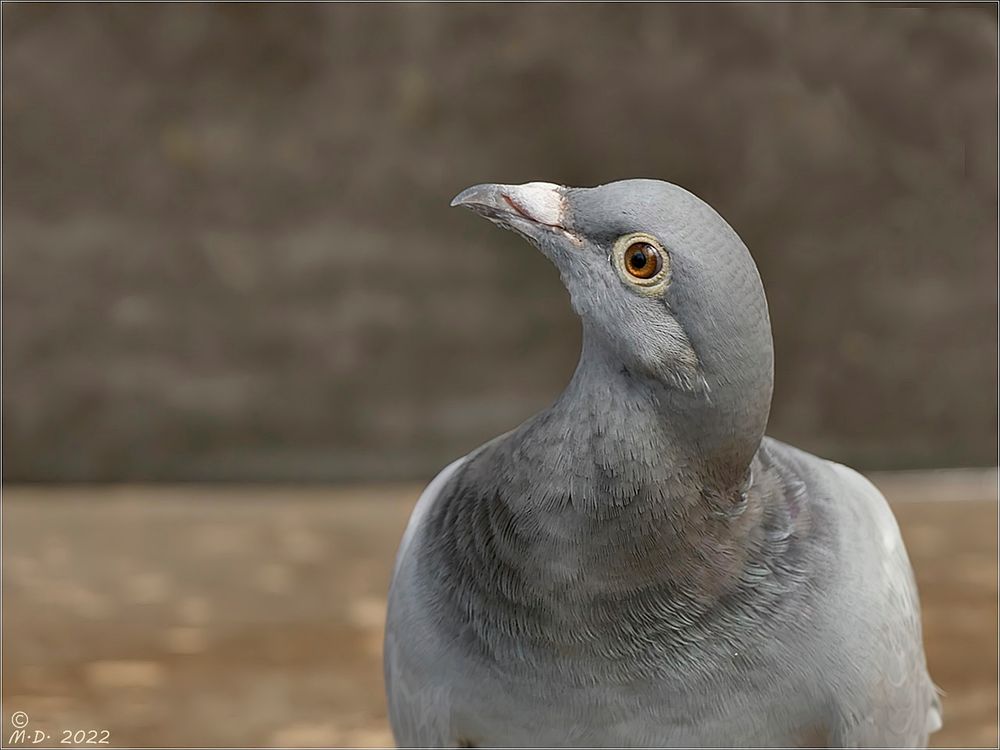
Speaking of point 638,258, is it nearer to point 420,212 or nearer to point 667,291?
point 667,291

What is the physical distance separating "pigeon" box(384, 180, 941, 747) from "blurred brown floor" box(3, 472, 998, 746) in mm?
755

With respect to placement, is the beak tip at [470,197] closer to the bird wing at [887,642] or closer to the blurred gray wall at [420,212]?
the bird wing at [887,642]

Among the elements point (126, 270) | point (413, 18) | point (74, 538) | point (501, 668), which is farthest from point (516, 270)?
point (501, 668)

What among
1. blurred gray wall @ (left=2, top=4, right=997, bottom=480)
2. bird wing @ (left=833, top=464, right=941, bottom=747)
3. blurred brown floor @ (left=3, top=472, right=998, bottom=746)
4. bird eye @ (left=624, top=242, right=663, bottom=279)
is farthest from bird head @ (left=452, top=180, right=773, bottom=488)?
blurred gray wall @ (left=2, top=4, right=997, bottom=480)

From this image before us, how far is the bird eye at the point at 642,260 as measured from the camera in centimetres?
109

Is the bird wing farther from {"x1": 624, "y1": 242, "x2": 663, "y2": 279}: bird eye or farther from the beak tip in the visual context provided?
the beak tip

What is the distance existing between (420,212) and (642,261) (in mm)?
1815

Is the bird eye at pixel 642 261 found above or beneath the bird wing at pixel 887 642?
above

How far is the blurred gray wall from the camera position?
278cm

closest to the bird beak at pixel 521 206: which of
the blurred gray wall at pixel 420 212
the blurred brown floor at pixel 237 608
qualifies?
the blurred brown floor at pixel 237 608

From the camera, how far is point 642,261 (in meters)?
1.10

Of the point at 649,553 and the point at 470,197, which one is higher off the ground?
the point at 470,197

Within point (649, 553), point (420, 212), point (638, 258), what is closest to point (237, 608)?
point (420, 212)

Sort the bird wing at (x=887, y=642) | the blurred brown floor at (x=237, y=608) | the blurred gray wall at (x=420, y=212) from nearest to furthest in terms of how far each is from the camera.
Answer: the bird wing at (x=887, y=642) → the blurred brown floor at (x=237, y=608) → the blurred gray wall at (x=420, y=212)
